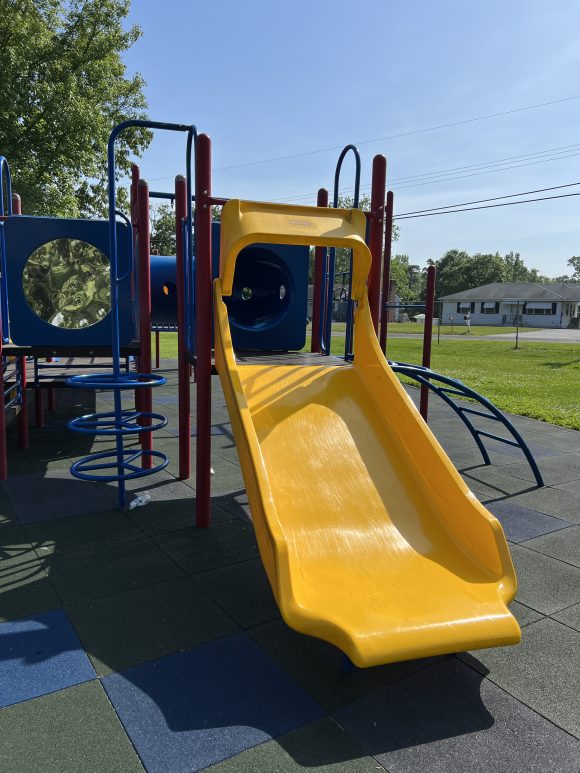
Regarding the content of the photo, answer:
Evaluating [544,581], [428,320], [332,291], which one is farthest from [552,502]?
[332,291]

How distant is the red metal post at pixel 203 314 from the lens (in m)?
3.67

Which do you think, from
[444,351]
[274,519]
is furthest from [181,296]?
[444,351]

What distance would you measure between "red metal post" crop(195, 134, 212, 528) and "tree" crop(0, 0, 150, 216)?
14.1 m

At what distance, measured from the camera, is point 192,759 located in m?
1.84

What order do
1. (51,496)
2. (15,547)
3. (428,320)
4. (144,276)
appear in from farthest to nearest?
(428,320) → (144,276) → (51,496) → (15,547)

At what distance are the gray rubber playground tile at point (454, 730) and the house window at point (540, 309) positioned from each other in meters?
62.0

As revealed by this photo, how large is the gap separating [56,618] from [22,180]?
53.4 ft

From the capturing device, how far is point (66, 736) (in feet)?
6.28

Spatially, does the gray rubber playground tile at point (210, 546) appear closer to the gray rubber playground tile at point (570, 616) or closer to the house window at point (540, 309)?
the gray rubber playground tile at point (570, 616)

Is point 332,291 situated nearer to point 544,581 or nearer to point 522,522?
point 522,522

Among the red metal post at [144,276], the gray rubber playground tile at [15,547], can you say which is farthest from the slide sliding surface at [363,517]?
the gray rubber playground tile at [15,547]

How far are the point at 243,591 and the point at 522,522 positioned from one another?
2.23m

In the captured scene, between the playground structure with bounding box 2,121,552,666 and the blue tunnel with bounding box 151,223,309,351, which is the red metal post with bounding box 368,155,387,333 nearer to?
the playground structure with bounding box 2,121,552,666

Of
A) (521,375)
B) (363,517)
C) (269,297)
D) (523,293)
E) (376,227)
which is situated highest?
(523,293)
